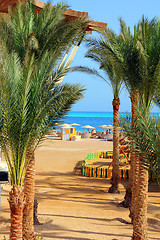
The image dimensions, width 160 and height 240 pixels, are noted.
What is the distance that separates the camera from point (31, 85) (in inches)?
274

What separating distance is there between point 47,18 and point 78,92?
2864 mm

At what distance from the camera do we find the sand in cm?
941

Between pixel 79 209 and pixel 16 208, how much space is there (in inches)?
217

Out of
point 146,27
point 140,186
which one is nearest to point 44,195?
point 140,186

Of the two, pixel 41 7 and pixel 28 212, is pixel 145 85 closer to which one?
pixel 28 212

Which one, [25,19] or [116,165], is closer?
[25,19]

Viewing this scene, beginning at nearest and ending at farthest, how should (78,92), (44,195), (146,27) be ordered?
(78,92), (146,27), (44,195)

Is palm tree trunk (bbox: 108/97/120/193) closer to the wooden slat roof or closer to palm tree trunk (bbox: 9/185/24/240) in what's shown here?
the wooden slat roof

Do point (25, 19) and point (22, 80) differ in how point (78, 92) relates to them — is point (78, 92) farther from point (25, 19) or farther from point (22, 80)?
point (25, 19)

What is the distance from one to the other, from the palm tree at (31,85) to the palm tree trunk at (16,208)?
0.16 feet

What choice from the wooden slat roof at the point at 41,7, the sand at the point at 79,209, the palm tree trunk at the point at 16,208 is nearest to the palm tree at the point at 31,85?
the palm tree trunk at the point at 16,208

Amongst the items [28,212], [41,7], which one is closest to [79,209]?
[28,212]

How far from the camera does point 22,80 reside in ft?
22.0

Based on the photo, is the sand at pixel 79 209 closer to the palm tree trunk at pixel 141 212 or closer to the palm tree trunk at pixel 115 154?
the palm tree trunk at pixel 115 154
